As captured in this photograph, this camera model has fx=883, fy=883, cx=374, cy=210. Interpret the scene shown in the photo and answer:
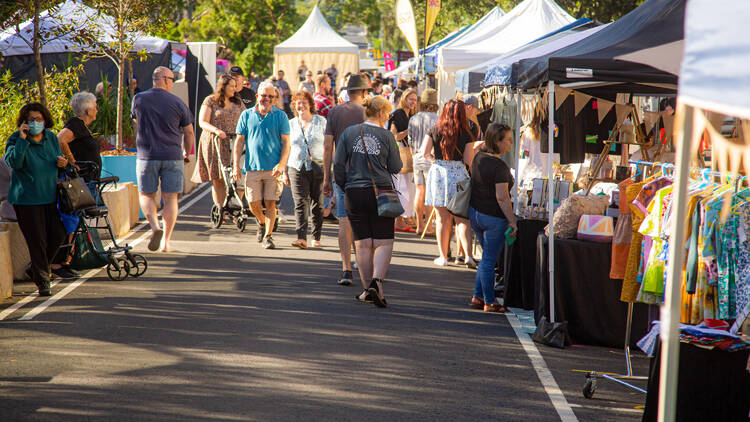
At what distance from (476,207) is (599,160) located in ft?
5.01

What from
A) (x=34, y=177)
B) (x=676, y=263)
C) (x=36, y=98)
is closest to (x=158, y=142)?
(x=34, y=177)

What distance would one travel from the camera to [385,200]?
8625mm

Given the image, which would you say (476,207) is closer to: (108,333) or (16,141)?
(108,333)

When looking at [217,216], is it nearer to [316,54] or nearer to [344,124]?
[344,124]

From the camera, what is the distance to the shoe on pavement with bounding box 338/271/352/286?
9.72 metres

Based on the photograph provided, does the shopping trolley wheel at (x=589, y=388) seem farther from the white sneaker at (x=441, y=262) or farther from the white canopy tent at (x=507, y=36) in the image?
the white canopy tent at (x=507, y=36)

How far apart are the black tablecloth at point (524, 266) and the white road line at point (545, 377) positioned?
0.49 metres

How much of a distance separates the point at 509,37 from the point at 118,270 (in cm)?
1057

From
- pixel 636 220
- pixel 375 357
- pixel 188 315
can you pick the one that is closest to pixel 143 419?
pixel 375 357

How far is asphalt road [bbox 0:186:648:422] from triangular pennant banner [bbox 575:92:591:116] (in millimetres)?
2433

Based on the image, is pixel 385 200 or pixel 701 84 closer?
pixel 701 84

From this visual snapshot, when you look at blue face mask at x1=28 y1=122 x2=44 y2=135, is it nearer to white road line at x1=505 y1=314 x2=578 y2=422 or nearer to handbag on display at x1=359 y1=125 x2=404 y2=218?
handbag on display at x1=359 y1=125 x2=404 y2=218

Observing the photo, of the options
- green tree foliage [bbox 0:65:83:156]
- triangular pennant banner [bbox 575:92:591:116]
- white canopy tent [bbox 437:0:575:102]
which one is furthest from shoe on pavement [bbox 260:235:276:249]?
white canopy tent [bbox 437:0:575:102]

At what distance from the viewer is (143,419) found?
5312 millimetres
